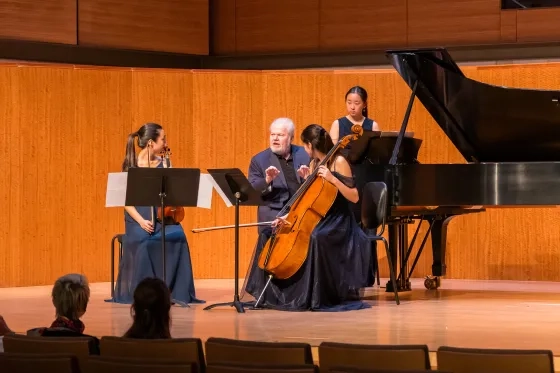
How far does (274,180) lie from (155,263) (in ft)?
3.33

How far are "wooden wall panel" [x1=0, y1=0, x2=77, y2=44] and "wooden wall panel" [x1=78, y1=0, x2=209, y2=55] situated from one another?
0.43 feet

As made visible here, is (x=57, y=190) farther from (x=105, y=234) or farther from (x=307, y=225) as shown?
(x=307, y=225)

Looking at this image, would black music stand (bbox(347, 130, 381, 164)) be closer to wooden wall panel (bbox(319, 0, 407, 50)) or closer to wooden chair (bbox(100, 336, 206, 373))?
wooden wall panel (bbox(319, 0, 407, 50))

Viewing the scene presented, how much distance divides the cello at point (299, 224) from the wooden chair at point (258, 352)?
2873 mm

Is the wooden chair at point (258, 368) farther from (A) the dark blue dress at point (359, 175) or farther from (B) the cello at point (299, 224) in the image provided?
(A) the dark blue dress at point (359, 175)

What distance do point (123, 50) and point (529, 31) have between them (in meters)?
3.73

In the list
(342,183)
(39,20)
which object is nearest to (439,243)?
(342,183)

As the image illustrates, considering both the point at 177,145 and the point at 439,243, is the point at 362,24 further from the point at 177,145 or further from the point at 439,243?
the point at 439,243

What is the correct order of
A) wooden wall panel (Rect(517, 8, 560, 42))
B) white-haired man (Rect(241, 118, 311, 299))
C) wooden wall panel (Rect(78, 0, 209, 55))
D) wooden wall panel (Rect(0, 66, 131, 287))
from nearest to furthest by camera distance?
white-haired man (Rect(241, 118, 311, 299)) → wooden wall panel (Rect(0, 66, 131, 287)) → wooden wall panel (Rect(517, 8, 560, 42)) → wooden wall panel (Rect(78, 0, 209, 55))

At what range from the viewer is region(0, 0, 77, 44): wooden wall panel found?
29.7ft

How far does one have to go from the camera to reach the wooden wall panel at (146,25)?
956 centimetres

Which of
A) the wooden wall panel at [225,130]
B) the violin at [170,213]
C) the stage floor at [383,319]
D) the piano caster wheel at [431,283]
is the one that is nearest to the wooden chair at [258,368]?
the stage floor at [383,319]

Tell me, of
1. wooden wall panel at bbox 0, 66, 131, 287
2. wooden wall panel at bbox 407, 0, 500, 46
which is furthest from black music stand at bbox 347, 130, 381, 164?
wooden wall panel at bbox 407, 0, 500, 46

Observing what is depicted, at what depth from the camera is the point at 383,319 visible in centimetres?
608
